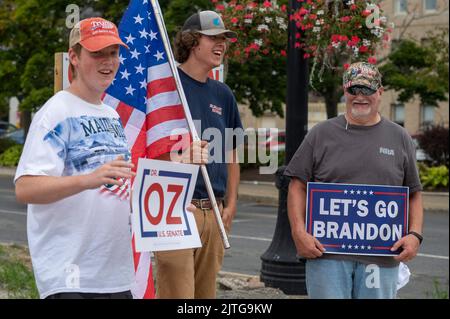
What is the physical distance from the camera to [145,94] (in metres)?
5.04

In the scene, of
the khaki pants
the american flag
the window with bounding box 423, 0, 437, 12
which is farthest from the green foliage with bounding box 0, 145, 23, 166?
the khaki pants

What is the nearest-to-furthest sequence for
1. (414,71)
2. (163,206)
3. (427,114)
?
1. (163,206)
2. (414,71)
3. (427,114)

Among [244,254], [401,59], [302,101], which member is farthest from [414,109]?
[302,101]

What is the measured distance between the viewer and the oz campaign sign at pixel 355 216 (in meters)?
4.43

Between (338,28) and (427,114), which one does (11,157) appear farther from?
(427,114)

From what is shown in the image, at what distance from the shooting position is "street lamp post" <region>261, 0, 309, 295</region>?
8117 mm

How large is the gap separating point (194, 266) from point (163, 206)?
0.93 meters

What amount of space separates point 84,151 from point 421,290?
6.60 metres

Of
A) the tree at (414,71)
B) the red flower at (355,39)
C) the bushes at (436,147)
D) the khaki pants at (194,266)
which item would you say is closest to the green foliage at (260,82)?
the tree at (414,71)

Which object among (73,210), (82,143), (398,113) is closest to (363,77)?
(82,143)

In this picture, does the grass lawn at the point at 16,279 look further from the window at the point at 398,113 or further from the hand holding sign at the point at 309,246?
the window at the point at 398,113

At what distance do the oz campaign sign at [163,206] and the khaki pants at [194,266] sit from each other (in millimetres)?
508

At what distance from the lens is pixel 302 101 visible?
27.7 feet
